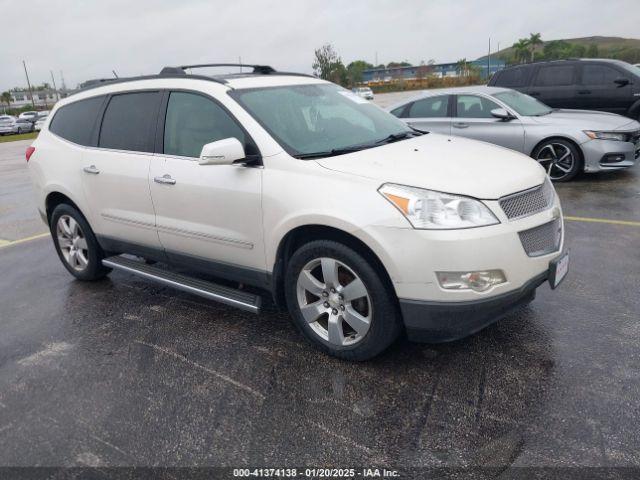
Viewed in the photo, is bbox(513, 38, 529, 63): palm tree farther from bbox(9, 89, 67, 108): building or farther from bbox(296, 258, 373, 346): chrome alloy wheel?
bbox(296, 258, 373, 346): chrome alloy wheel

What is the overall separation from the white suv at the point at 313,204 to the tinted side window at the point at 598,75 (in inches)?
342

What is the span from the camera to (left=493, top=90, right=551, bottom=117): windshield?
8.62 metres

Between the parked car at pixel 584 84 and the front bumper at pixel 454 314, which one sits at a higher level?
the parked car at pixel 584 84

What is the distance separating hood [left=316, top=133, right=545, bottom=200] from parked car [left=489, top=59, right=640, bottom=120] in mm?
8823

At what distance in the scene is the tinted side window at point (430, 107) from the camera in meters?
9.10

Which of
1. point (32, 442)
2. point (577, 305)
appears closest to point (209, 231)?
point (32, 442)

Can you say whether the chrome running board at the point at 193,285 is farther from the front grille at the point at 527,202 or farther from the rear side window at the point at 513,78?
the rear side window at the point at 513,78

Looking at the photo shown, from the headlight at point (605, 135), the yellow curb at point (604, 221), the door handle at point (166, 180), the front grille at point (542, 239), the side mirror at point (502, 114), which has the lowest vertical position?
the yellow curb at point (604, 221)

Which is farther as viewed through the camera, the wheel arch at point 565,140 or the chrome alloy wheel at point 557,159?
the chrome alloy wheel at point 557,159

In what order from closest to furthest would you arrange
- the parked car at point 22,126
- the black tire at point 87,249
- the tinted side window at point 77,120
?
the tinted side window at point 77,120 → the black tire at point 87,249 → the parked car at point 22,126

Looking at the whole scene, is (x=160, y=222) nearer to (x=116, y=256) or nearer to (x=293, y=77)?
(x=116, y=256)

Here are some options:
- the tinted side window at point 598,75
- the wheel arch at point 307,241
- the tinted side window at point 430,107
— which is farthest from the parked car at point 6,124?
the wheel arch at point 307,241

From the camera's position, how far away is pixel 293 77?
451cm

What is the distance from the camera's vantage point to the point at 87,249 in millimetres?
5039
